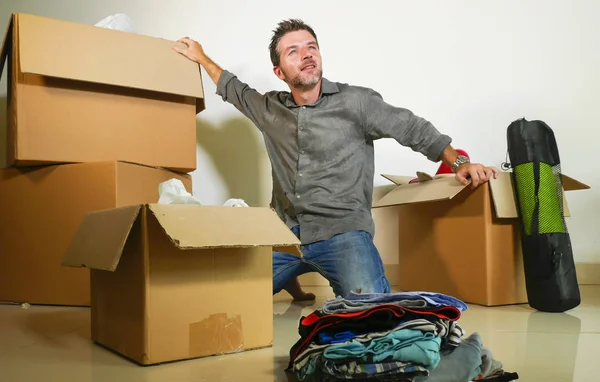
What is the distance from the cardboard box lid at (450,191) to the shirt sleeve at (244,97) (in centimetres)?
55

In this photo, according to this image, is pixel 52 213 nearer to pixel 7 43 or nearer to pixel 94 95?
pixel 94 95

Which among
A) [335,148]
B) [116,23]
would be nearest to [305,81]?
[335,148]

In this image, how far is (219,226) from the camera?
1084 millimetres

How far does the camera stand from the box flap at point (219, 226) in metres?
1.02

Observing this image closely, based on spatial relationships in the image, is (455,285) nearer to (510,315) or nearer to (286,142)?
(510,315)

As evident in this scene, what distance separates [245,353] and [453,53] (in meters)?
1.71

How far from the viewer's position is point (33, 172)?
1.81 metres

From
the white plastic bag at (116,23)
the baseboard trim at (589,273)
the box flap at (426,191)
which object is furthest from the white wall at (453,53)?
the white plastic bag at (116,23)

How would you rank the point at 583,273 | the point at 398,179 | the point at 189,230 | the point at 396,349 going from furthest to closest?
the point at 583,273 < the point at 398,179 < the point at 189,230 < the point at 396,349

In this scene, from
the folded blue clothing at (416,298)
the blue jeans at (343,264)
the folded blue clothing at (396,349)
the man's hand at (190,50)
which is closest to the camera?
the folded blue clothing at (396,349)

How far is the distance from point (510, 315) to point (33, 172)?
1.53m

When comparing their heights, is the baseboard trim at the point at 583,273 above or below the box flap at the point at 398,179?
below

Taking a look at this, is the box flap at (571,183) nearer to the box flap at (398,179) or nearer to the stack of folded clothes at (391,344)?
the box flap at (398,179)

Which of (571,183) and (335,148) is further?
(571,183)
